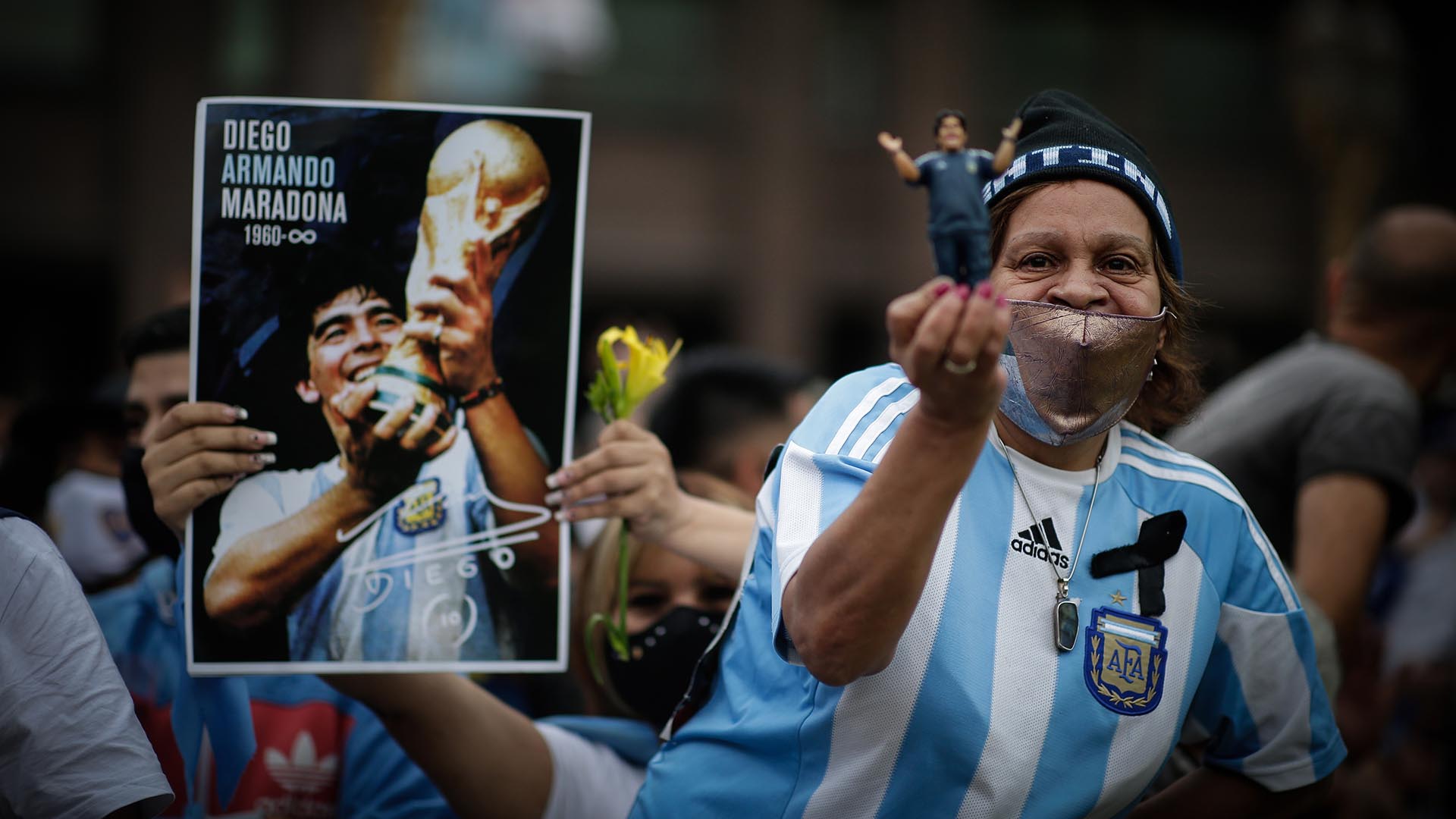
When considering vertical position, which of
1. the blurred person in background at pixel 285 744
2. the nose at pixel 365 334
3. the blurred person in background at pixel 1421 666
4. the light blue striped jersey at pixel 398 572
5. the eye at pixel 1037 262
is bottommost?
the blurred person in background at pixel 1421 666

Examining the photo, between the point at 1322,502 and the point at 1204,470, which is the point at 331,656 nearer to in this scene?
the point at 1204,470

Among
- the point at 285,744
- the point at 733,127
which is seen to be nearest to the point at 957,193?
the point at 285,744

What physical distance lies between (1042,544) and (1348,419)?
1460 mm

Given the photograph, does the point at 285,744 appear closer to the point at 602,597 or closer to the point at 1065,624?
the point at 602,597

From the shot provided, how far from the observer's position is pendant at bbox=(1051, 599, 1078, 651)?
1634 mm

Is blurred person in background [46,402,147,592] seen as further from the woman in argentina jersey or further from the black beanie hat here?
the black beanie hat

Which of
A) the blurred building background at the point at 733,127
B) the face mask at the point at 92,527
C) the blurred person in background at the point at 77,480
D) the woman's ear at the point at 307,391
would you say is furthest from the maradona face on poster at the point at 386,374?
the blurred building background at the point at 733,127

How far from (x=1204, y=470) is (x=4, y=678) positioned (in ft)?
5.65

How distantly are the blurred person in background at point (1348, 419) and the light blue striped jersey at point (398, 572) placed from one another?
58.5 inches

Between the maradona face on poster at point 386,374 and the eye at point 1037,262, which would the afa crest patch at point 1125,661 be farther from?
the maradona face on poster at point 386,374

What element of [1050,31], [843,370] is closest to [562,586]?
[843,370]

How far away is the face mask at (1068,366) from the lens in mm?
1626

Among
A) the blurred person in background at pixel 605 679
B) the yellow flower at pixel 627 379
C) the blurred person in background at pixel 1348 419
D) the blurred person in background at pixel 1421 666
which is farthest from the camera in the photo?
the blurred person in background at pixel 1421 666

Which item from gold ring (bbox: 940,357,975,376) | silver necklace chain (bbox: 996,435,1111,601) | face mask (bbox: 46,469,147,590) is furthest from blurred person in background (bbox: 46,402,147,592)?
gold ring (bbox: 940,357,975,376)
